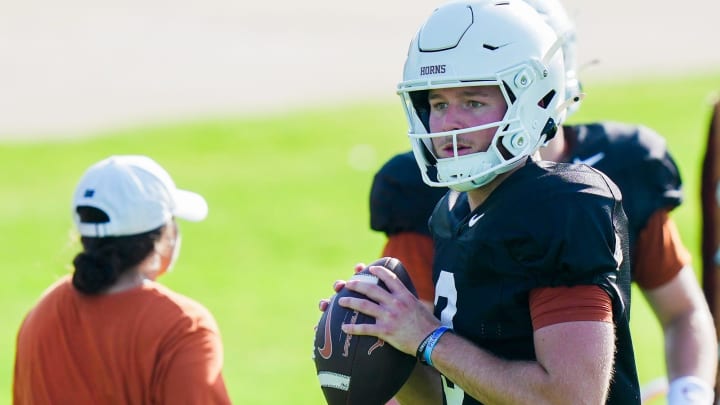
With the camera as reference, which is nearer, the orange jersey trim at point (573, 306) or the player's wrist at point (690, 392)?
the orange jersey trim at point (573, 306)

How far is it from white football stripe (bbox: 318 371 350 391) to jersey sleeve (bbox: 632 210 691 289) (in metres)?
1.44

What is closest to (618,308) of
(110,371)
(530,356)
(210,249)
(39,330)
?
(530,356)

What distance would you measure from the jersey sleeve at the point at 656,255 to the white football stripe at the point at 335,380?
1443 millimetres

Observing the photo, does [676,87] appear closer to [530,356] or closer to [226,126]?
[226,126]

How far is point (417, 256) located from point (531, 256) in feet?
4.27

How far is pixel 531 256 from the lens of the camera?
112 inches

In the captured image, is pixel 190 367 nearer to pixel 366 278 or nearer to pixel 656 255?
pixel 366 278

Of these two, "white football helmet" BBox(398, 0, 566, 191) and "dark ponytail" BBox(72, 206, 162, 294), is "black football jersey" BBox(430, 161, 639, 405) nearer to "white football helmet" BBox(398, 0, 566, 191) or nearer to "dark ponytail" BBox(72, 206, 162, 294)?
"white football helmet" BBox(398, 0, 566, 191)

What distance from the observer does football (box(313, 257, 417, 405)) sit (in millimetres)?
3066

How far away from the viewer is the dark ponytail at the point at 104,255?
391 cm

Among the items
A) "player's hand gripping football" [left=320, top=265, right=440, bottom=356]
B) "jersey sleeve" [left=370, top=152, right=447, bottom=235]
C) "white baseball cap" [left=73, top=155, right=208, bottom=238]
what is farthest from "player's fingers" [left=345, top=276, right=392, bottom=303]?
"white baseball cap" [left=73, top=155, right=208, bottom=238]

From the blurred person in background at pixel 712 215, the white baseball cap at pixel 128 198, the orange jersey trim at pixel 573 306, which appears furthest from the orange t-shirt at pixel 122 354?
the blurred person in background at pixel 712 215

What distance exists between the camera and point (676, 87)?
1486 cm

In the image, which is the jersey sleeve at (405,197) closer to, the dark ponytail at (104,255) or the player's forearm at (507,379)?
the dark ponytail at (104,255)
